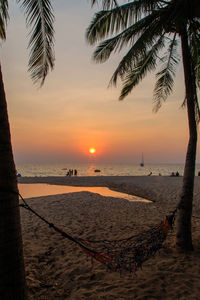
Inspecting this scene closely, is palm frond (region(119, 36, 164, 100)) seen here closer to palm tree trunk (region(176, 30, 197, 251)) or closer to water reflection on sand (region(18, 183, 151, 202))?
palm tree trunk (region(176, 30, 197, 251))

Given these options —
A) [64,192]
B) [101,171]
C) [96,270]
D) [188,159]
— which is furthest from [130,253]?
[101,171]

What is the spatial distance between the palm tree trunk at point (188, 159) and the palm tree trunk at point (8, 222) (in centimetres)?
397

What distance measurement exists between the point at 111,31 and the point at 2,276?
5825 millimetres

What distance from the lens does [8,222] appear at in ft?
7.06

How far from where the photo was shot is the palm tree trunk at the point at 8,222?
2135 millimetres

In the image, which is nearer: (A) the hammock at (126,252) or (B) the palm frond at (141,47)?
(A) the hammock at (126,252)

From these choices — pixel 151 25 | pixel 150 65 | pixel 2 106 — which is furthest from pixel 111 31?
pixel 2 106

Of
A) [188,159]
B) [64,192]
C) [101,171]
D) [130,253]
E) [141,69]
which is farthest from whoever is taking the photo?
[101,171]

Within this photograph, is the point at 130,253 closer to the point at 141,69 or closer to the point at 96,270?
the point at 96,270

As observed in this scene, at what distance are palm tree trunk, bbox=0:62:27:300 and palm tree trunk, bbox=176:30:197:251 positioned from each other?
13.0ft

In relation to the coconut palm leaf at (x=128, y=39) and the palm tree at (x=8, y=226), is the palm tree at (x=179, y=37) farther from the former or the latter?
the palm tree at (x=8, y=226)

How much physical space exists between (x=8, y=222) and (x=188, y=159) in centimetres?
426

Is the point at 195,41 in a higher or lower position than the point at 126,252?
higher

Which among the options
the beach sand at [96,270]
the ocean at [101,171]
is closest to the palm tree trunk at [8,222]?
the beach sand at [96,270]
